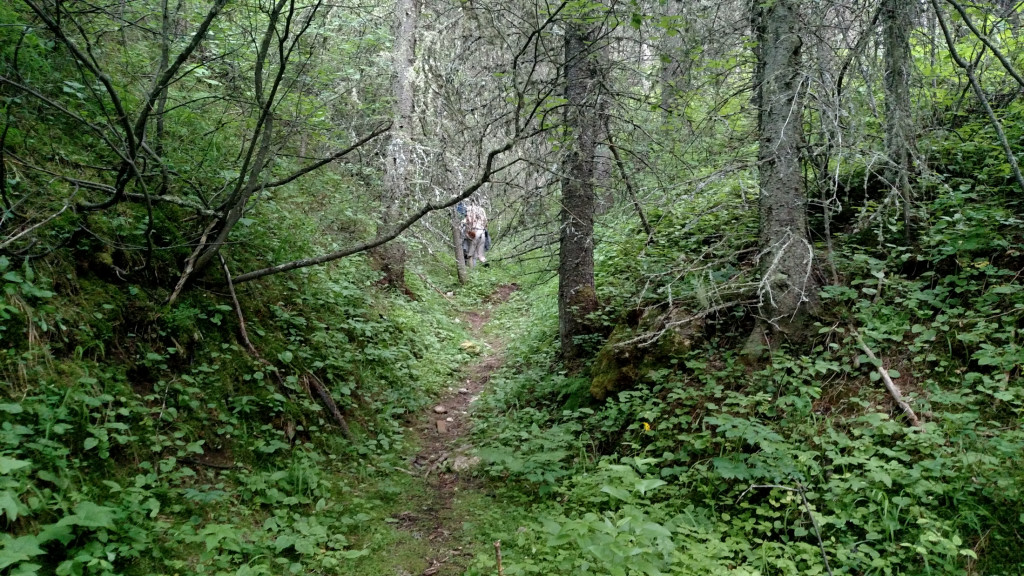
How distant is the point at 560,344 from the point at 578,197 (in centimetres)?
213

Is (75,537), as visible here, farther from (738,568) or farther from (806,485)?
(806,485)

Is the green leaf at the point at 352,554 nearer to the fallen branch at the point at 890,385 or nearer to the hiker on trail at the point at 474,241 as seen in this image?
the fallen branch at the point at 890,385

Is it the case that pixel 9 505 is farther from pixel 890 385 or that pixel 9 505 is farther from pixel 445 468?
pixel 890 385

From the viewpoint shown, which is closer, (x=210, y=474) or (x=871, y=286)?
(x=210, y=474)

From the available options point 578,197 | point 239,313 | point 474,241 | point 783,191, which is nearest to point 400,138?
point 578,197

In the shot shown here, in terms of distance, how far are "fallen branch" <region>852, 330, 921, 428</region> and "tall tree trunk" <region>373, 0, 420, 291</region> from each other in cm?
694

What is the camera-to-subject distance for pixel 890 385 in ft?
13.7

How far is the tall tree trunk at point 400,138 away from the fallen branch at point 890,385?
6942 millimetres

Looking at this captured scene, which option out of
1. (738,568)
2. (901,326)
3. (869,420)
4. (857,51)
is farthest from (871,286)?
(738,568)

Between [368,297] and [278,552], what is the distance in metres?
5.10

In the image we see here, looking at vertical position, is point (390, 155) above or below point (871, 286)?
above

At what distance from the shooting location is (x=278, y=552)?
139 inches

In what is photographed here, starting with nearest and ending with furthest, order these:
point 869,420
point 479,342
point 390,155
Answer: point 869,420
point 390,155
point 479,342

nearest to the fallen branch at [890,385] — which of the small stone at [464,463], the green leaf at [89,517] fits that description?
the small stone at [464,463]
